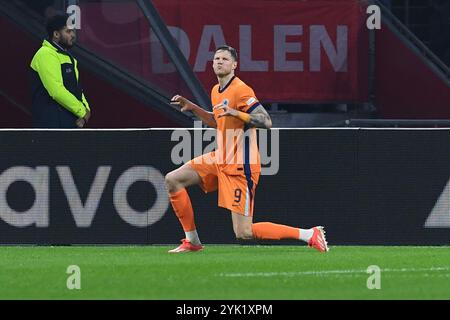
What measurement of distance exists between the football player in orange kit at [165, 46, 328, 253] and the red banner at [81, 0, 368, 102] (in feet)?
15.3

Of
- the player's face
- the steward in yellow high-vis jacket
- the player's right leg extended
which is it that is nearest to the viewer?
the player's face

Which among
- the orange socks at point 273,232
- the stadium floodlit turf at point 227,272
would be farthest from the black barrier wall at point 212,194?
the orange socks at point 273,232

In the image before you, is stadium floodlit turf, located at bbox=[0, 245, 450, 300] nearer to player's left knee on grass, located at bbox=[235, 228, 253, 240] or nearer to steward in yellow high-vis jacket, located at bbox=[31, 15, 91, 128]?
player's left knee on grass, located at bbox=[235, 228, 253, 240]

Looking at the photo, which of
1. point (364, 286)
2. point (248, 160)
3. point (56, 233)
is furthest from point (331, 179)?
point (364, 286)

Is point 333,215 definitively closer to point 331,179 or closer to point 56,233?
point 331,179

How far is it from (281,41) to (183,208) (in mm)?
5246

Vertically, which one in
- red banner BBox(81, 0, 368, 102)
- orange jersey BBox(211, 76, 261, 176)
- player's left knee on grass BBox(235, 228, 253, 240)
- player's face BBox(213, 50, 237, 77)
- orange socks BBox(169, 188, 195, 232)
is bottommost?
player's left knee on grass BBox(235, 228, 253, 240)

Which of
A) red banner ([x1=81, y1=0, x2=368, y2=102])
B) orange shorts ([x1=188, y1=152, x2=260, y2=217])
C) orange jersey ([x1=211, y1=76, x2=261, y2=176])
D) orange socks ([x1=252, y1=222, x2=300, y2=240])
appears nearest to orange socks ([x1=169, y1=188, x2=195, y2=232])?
orange shorts ([x1=188, y1=152, x2=260, y2=217])

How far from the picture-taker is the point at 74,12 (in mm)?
17891

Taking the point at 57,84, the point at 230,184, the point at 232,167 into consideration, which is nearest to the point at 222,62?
the point at 232,167

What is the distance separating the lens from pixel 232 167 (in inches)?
550

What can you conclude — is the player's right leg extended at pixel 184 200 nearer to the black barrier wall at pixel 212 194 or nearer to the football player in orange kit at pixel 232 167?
the football player in orange kit at pixel 232 167

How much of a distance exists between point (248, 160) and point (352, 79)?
17.8ft

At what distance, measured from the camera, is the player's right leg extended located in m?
14.0
